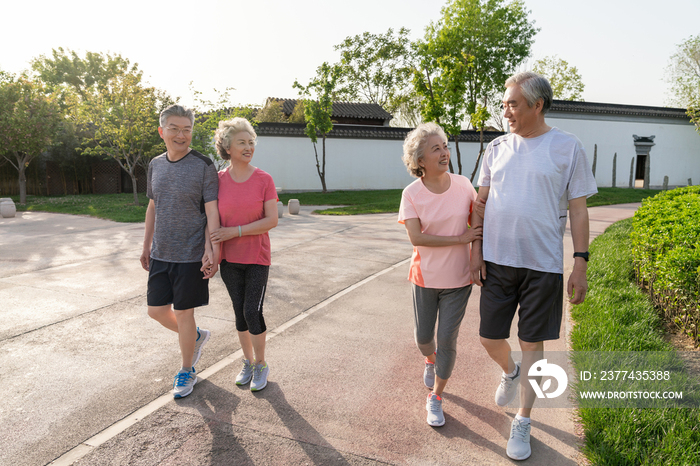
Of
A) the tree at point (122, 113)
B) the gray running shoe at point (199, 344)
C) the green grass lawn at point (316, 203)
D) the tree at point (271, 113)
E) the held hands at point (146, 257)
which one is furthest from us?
the tree at point (271, 113)

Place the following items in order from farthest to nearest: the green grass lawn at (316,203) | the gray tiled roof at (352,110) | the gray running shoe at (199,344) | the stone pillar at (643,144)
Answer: the gray tiled roof at (352,110) < the stone pillar at (643,144) < the green grass lawn at (316,203) < the gray running shoe at (199,344)

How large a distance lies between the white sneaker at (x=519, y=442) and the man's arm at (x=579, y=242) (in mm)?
759

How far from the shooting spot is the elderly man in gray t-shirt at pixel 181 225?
3.14 m

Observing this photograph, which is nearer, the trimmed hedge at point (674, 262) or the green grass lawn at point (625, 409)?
the green grass lawn at point (625, 409)

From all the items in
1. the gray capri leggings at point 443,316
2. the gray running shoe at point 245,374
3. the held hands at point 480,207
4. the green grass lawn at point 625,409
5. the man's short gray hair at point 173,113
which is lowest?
Result: the gray running shoe at point 245,374

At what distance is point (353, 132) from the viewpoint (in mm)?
28156

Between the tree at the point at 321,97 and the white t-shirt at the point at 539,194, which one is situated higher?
the tree at the point at 321,97

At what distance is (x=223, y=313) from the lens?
5078 mm

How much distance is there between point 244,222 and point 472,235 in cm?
151

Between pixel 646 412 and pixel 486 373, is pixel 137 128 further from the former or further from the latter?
pixel 646 412

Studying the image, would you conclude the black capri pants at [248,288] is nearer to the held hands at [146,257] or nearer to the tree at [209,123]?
the held hands at [146,257]

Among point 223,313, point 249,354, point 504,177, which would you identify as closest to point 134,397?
point 249,354

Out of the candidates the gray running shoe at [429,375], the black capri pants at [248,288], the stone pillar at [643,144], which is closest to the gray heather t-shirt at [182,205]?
the black capri pants at [248,288]

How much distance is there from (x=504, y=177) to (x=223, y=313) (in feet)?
11.6
